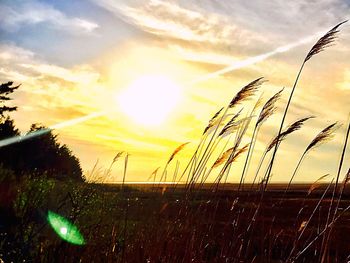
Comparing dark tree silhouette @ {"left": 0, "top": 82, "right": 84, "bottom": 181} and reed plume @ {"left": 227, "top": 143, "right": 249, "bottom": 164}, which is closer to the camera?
reed plume @ {"left": 227, "top": 143, "right": 249, "bottom": 164}

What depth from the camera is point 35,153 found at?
4609cm

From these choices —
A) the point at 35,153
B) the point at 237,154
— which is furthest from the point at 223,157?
the point at 35,153

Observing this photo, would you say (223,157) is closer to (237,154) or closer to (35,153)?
(237,154)

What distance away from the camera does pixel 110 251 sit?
443 cm

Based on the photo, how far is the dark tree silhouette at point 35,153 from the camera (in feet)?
108

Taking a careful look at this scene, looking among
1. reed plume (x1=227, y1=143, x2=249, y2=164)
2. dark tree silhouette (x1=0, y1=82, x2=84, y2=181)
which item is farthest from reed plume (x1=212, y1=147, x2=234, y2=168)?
dark tree silhouette (x1=0, y1=82, x2=84, y2=181)

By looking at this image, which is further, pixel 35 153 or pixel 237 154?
pixel 35 153

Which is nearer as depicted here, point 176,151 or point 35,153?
point 176,151

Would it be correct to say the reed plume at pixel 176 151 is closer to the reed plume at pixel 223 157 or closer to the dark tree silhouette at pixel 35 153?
the reed plume at pixel 223 157

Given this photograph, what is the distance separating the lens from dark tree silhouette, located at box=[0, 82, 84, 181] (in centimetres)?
3294

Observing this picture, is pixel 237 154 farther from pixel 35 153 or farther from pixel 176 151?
pixel 35 153

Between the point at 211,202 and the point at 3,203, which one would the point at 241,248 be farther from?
the point at 3,203

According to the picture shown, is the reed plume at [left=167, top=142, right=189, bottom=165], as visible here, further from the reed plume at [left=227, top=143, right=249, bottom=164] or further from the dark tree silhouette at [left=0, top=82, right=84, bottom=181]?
the dark tree silhouette at [left=0, top=82, right=84, bottom=181]

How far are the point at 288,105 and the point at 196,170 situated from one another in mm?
1658
